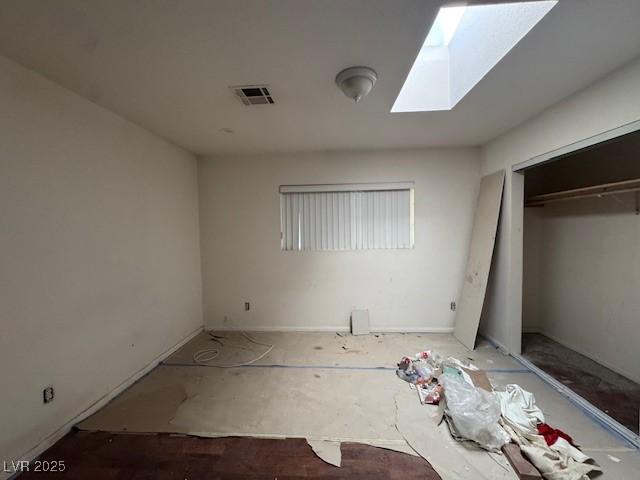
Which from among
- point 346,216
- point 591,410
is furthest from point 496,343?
point 346,216

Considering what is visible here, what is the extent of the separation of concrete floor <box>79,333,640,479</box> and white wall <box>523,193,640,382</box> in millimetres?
870

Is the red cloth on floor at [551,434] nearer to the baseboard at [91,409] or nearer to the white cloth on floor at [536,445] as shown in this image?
the white cloth on floor at [536,445]

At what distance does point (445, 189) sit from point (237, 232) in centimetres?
293

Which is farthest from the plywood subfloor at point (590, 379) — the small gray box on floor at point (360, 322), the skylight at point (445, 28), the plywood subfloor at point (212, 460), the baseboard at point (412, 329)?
the skylight at point (445, 28)

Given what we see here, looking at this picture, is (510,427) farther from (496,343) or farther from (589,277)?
(589,277)

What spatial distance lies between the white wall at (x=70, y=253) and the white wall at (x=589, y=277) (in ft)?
15.0

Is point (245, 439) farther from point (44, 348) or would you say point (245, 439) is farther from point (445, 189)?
point (445, 189)

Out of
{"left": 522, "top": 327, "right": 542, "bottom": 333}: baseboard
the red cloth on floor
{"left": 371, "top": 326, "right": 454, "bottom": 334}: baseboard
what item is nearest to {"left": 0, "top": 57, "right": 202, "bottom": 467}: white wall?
{"left": 371, "top": 326, "right": 454, "bottom": 334}: baseboard

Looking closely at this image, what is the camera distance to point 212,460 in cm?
155

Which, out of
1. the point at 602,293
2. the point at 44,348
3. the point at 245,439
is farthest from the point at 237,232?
the point at 602,293

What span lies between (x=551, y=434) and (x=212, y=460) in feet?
7.17

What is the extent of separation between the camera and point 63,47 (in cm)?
142

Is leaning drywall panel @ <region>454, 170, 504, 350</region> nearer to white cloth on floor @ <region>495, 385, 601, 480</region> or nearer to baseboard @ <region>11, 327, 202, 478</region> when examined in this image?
white cloth on floor @ <region>495, 385, 601, 480</region>

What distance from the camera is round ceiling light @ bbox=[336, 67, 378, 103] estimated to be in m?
1.64
